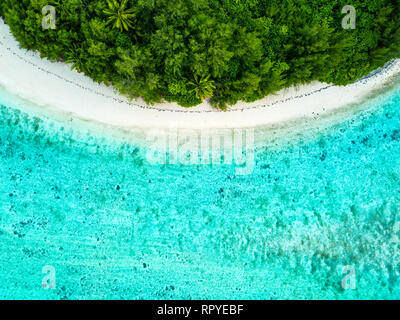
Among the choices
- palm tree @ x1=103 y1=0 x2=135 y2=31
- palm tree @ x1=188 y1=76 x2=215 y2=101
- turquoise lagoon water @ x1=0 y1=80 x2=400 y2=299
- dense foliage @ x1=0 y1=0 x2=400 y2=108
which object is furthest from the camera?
turquoise lagoon water @ x1=0 y1=80 x2=400 y2=299

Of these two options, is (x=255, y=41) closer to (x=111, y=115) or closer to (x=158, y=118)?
(x=158, y=118)

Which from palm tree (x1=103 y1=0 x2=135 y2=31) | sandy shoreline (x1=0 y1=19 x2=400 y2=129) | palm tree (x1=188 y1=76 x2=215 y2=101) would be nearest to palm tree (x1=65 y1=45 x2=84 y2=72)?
sandy shoreline (x1=0 y1=19 x2=400 y2=129)

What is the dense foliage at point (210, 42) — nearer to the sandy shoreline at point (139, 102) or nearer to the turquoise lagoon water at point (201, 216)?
the sandy shoreline at point (139, 102)

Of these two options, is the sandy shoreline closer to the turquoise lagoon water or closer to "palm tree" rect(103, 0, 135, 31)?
the turquoise lagoon water

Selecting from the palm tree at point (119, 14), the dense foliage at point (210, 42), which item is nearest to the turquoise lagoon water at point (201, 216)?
the dense foliage at point (210, 42)
